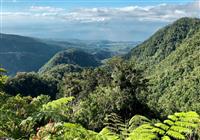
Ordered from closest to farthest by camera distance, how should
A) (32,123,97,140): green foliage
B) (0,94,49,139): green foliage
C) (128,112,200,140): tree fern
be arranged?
(128,112,200,140): tree fern, (32,123,97,140): green foliage, (0,94,49,139): green foliage

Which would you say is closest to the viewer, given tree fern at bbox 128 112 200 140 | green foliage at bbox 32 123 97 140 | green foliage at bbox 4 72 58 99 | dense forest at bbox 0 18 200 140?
tree fern at bbox 128 112 200 140

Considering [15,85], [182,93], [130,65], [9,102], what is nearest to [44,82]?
A: [15,85]

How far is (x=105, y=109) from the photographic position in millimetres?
57875

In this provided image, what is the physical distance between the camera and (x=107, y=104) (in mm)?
58219

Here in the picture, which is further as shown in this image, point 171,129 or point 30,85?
point 30,85

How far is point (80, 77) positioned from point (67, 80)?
3163 millimetres

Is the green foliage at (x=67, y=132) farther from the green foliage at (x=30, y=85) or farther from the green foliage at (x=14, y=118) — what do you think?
the green foliage at (x=30, y=85)

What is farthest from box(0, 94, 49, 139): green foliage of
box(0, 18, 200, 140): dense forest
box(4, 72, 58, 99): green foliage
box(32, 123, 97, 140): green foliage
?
box(4, 72, 58, 99): green foliage

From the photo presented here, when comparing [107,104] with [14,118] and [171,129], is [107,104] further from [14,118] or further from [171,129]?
[171,129]

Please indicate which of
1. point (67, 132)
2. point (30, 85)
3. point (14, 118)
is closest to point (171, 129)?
point (67, 132)

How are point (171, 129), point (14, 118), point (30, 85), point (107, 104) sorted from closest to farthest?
point (171, 129)
point (14, 118)
point (107, 104)
point (30, 85)

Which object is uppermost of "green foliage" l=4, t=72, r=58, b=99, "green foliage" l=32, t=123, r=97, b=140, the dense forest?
"green foliage" l=32, t=123, r=97, b=140

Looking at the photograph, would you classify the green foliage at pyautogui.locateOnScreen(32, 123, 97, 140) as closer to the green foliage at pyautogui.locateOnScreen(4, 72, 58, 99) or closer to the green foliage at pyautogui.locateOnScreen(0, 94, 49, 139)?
the green foliage at pyautogui.locateOnScreen(0, 94, 49, 139)

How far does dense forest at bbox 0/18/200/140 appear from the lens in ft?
25.4
